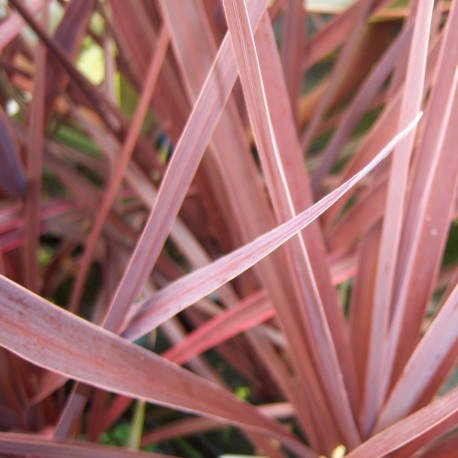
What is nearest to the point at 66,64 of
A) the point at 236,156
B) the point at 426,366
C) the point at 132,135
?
the point at 132,135

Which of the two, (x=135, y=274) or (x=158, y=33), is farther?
(x=158, y=33)

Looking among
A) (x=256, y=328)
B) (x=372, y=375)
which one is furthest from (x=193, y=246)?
(x=372, y=375)

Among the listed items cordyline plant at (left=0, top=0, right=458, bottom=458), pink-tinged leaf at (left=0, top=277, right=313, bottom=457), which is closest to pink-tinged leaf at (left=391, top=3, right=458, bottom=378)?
cordyline plant at (left=0, top=0, right=458, bottom=458)

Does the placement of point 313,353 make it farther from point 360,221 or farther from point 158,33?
point 158,33

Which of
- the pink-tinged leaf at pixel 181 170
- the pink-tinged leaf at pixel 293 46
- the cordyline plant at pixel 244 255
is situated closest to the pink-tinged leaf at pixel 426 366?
the cordyline plant at pixel 244 255

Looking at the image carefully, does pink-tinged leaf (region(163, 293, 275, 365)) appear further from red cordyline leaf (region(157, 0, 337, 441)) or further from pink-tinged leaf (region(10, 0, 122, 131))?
pink-tinged leaf (region(10, 0, 122, 131))

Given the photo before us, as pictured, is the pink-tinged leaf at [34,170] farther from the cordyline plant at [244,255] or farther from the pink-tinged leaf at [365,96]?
the pink-tinged leaf at [365,96]
